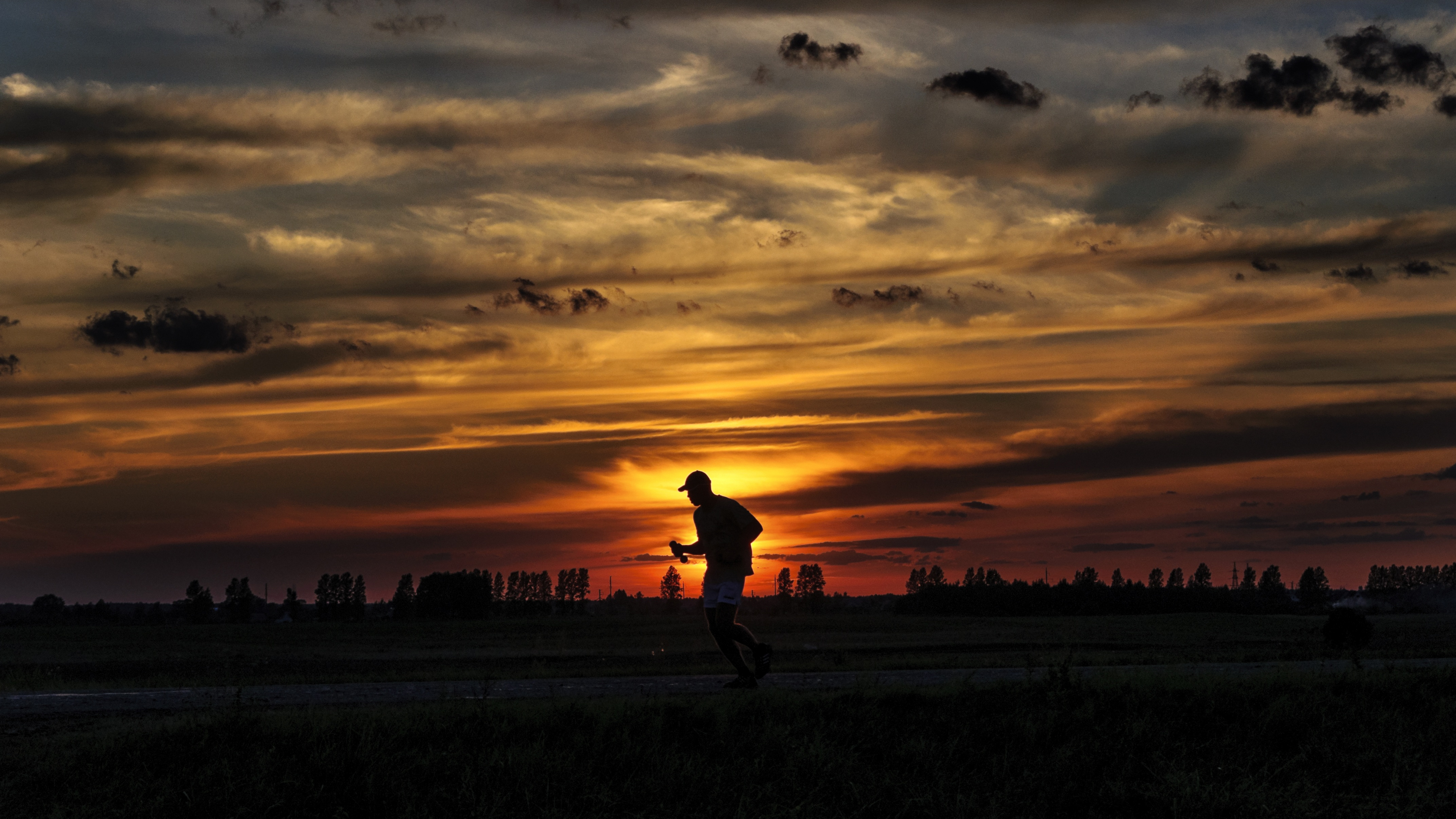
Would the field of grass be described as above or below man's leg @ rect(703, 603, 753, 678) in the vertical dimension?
below

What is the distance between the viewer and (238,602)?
567ft

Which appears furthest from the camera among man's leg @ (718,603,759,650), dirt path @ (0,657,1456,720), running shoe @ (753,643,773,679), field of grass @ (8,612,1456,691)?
field of grass @ (8,612,1456,691)

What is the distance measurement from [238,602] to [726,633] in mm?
175270

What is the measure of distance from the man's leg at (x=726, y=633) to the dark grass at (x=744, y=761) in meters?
1.14

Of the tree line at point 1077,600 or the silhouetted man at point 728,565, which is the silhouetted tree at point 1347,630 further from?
the tree line at point 1077,600

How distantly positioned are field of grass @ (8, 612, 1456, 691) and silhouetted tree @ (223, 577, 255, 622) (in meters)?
72.5

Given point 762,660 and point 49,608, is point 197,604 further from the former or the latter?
point 762,660

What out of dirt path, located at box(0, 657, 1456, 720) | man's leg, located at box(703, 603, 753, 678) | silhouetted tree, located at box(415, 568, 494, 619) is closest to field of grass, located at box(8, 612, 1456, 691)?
dirt path, located at box(0, 657, 1456, 720)

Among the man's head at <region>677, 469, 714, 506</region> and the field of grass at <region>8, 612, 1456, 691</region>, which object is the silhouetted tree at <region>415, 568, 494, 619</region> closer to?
the field of grass at <region>8, 612, 1456, 691</region>

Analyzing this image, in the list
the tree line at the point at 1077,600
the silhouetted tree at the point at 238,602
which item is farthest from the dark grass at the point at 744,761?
the silhouetted tree at the point at 238,602

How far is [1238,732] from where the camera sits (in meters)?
12.7

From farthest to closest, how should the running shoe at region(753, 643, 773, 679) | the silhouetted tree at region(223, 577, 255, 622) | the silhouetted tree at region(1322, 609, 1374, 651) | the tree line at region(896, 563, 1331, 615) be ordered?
the silhouetted tree at region(223, 577, 255, 622) < the tree line at region(896, 563, 1331, 615) < the silhouetted tree at region(1322, 609, 1374, 651) < the running shoe at region(753, 643, 773, 679)

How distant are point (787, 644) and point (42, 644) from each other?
3913cm

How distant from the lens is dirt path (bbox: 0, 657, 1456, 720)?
13.1m
